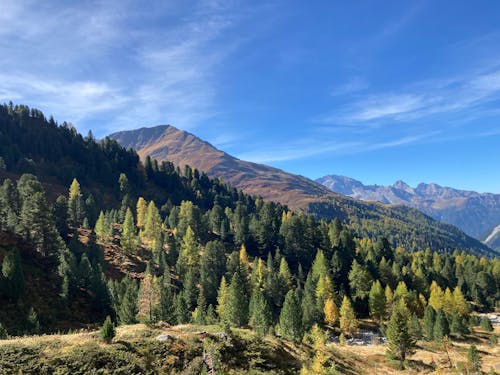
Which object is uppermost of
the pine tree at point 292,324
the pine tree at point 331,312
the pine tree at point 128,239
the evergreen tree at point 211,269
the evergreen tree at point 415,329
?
the pine tree at point 128,239

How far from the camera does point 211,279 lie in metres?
91.4

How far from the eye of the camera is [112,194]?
627 ft

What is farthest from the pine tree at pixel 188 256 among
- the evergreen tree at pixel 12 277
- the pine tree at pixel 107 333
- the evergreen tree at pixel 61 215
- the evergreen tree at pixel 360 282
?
the pine tree at pixel 107 333

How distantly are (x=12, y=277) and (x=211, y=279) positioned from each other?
153 feet

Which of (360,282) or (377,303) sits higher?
(360,282)

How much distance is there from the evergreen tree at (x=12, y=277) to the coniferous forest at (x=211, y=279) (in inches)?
6.9

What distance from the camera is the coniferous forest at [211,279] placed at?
63.9 meters

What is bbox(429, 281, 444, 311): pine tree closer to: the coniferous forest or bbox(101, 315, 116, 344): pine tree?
the coniferous forest

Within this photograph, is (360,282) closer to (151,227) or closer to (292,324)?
(292,324)

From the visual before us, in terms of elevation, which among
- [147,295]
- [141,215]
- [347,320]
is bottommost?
[347,320]

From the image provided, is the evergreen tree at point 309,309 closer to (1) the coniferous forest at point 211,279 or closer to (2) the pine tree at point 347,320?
(1) the coniferous forest at point 211,279

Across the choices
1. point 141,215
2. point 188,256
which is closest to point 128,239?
point 188,256

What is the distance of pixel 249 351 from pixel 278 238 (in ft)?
329

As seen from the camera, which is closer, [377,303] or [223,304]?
[223,304]
